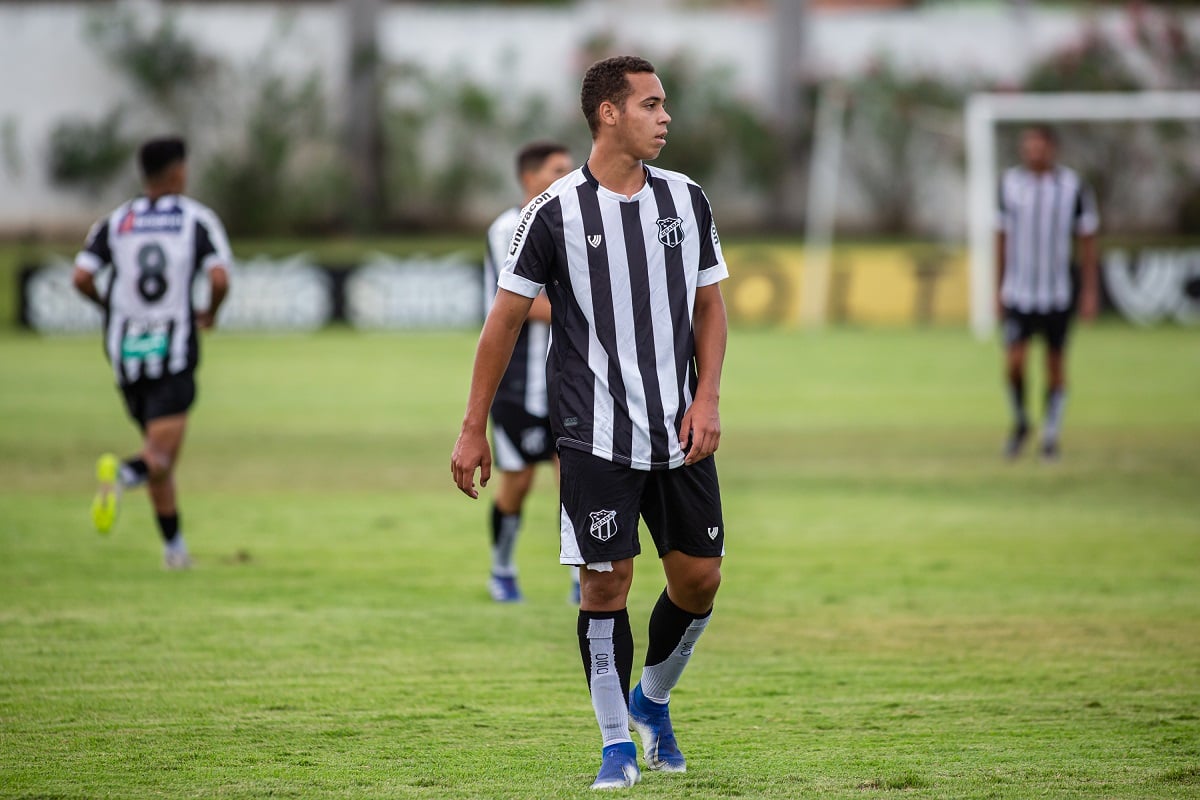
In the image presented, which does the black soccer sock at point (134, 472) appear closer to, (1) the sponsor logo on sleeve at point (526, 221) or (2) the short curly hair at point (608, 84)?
(1) the sponsor logo on sleeve at point (526, 221)

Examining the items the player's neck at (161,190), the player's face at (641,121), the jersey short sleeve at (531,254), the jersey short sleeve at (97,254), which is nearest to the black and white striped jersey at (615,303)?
the jersey short sleeve at (531,254)

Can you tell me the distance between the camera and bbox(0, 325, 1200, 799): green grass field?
5051 millimetres

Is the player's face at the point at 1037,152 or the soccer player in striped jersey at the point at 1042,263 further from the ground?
the player's face at the point at 1037,152

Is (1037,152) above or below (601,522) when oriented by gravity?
above

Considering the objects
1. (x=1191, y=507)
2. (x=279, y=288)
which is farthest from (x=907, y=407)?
(x=279, y=288)

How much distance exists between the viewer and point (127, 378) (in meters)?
8.45

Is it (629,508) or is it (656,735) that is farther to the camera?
(656,735)

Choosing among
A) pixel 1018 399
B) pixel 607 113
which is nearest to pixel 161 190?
pixel 607 113

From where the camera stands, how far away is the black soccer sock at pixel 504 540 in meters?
7.87

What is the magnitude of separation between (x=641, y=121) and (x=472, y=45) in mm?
29648

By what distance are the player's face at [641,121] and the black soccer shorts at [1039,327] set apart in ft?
28.8

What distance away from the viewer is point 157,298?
8469 millimetres

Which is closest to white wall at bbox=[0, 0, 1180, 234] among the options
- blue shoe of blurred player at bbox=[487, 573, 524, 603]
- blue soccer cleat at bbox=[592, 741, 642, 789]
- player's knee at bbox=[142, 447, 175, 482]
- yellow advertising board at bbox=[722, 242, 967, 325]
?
yellow advertising board at bbox=[722, 242, 967, 325]

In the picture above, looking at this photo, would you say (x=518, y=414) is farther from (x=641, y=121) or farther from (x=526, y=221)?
(x=641, y=121)
